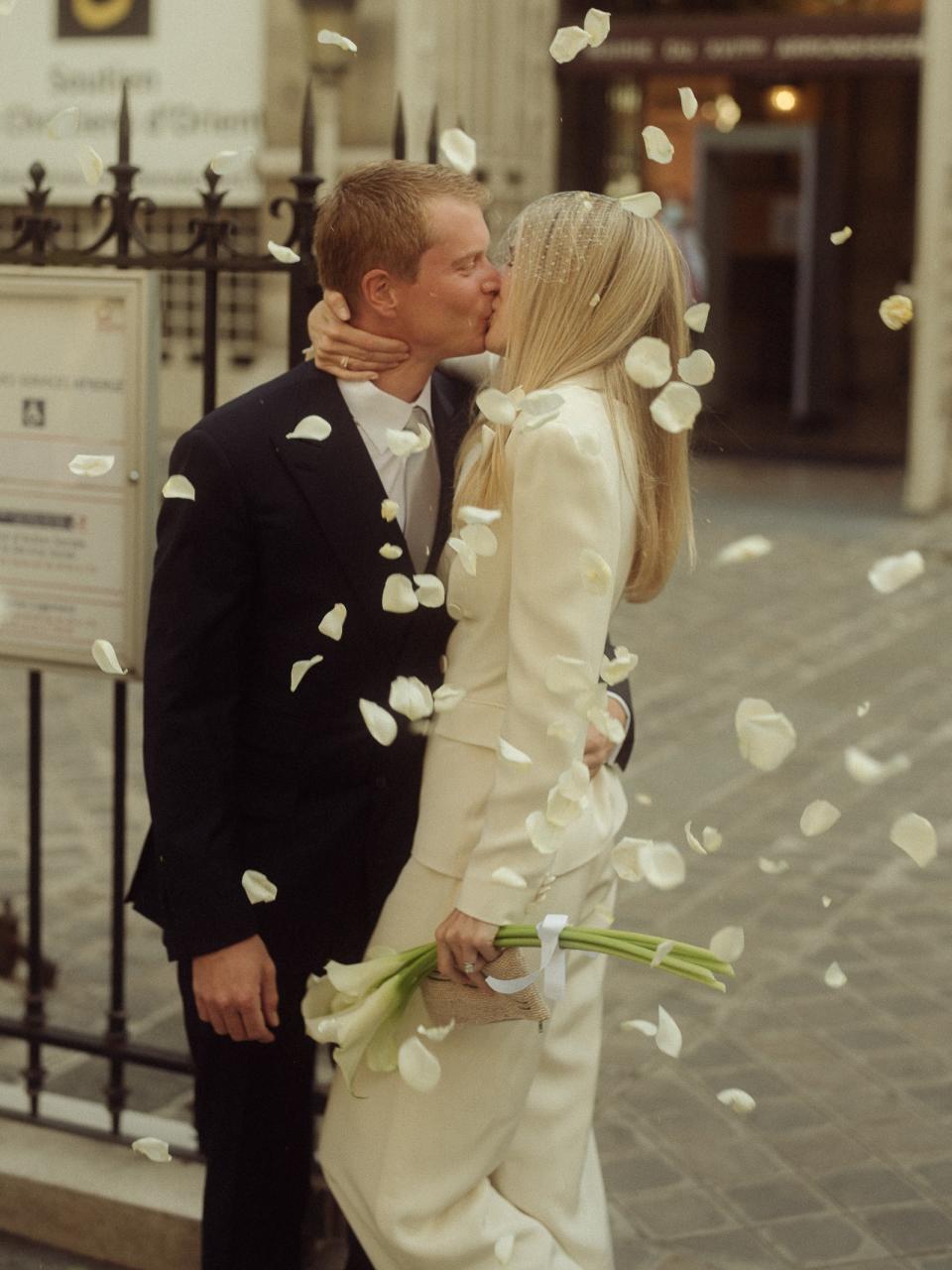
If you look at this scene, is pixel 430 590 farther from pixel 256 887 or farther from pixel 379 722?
pixel 256 887

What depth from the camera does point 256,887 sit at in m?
2.88

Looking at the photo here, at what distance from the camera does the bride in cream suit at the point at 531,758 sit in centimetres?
264

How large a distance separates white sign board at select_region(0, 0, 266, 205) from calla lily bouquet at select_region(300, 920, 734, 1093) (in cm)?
1270

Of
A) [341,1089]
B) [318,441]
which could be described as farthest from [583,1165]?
[318,441]

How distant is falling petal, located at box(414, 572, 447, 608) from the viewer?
277cm

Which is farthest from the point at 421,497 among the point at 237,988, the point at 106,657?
the point at 237,988

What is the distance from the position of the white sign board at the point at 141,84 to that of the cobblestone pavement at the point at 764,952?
273 inches

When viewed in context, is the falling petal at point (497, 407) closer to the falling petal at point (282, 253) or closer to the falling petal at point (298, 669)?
the falling petal at point (298, 669)

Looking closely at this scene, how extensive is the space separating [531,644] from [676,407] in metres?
0.37

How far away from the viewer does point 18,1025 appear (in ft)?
13.4

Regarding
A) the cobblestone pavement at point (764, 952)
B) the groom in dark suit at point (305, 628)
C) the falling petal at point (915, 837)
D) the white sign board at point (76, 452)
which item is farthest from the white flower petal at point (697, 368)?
the cobblestone pavement at point (764, 952)

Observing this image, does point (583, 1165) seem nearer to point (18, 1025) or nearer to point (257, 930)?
point (257, 930)

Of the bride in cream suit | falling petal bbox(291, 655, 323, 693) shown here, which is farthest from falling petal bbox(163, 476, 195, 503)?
the bride in cream suit

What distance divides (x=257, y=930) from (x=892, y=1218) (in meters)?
1.59
